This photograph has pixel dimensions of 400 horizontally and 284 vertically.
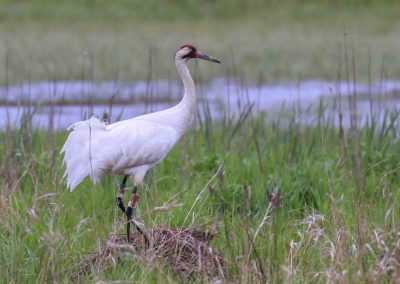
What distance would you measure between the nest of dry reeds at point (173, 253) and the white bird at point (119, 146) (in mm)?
586

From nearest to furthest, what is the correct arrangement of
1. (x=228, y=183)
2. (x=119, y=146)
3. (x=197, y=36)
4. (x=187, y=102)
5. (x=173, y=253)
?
(x=173, y=253)
(x=119, y=146)
(x=187, y=102)
(x=228, y=183)
(x=197, y=36)

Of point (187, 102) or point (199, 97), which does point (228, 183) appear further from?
point (199, 97)

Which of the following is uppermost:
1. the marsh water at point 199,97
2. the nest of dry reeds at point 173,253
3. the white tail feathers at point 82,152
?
the white tail feathers at point 82,152

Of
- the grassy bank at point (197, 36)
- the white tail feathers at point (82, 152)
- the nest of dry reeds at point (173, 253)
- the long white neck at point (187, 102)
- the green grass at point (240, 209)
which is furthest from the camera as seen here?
the grassy bank at point (197, 36)

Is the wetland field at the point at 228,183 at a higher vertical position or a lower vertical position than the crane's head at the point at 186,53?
lower

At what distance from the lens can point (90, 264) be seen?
4043mm

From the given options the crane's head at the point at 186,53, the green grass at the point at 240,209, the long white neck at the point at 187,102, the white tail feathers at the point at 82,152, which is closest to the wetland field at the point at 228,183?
the green grass at the point at 240,209

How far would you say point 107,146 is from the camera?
487 centimetres

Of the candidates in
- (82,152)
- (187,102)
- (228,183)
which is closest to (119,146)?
(82,152)

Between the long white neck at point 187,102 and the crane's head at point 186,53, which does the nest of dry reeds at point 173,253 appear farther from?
the crane's head at point 186,53

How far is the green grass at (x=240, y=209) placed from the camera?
3828 millimetres

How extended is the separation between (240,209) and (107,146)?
93 cm

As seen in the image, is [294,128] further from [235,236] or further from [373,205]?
[235,236]

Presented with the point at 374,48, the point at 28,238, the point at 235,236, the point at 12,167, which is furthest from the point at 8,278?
the point at 374,48
